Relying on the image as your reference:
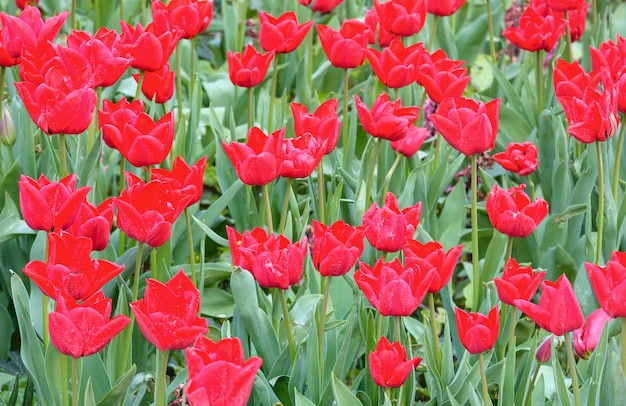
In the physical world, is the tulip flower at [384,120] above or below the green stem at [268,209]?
above

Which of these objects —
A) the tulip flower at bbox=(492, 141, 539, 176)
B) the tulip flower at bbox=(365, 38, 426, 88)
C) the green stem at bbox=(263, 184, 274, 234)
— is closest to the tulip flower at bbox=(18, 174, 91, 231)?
the green stem at bbox=(263, 184, 274, 234)

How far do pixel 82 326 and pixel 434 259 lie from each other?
21.1 inches

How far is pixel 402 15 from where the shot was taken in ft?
7.53

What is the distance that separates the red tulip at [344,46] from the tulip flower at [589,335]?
2.64 feet

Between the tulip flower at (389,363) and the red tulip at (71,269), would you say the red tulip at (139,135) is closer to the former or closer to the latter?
the red tulip at (71,269)

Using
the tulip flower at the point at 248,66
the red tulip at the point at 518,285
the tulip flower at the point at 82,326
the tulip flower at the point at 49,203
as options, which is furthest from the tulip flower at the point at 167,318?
the tulip flower at the point at 248,66

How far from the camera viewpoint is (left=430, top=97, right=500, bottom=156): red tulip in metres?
1.68

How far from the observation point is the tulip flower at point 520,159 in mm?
2051

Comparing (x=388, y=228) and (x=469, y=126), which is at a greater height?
(x=469, y=126)

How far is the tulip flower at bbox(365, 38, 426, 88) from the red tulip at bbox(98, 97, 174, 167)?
0.58 meters

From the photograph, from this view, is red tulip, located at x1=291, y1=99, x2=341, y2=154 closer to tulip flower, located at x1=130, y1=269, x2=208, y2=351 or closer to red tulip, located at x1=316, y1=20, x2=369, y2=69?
red tulip, located at x1=316, y1=20, x2=369, y2=69

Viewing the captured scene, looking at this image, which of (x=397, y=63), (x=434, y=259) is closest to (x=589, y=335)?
(x=434, y=259)

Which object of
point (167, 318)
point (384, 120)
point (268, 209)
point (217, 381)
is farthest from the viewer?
point (384, 120)

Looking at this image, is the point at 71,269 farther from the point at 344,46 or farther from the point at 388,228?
the point at 344,46
